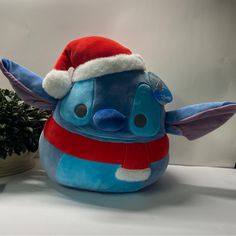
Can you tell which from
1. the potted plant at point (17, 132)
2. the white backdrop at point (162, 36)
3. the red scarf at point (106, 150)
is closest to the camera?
the red scarf at point (106, 150)

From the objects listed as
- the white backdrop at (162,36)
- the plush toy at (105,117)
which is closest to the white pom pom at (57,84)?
the plush toy at (105,117)

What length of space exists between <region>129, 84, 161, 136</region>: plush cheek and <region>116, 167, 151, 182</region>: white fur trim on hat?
0.07 meters

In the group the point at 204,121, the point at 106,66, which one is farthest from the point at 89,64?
the point at 204,121

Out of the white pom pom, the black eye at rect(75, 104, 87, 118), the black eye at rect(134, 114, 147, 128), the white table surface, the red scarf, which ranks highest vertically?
the white pom pom

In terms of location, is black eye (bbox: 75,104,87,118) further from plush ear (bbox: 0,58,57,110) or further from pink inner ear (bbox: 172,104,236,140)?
pink inner ear (bbox: 172,104,236,140)

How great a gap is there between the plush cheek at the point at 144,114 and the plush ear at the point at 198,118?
5 cm

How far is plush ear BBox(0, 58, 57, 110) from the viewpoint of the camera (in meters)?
0.61

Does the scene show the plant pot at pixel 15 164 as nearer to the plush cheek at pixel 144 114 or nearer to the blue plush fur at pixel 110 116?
the blue plush fur at pixel 110 116

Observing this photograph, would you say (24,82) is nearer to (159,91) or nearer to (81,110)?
(81,110)

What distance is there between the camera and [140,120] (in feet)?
1.91

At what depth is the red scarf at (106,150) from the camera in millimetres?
575

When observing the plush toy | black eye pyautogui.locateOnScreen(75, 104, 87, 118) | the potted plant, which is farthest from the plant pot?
black eye pyautogui.locateOnScreen(75, 104, 87, 118)

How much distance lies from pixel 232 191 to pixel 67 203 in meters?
0.33

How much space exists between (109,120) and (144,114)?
0.07m
